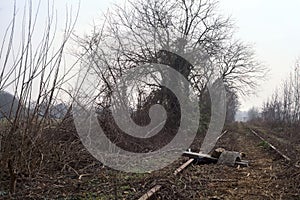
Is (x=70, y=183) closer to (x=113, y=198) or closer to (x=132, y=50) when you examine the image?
(x=113, y=198)

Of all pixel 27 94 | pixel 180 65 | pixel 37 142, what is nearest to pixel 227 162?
pixel 37 142

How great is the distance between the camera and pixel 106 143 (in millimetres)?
8398

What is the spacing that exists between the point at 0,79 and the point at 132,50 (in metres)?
14.0

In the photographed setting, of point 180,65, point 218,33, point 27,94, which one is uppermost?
point 218,33

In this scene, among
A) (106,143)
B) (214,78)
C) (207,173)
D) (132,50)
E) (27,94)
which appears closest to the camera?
(27,94)

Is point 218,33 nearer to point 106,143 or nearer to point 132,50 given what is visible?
→ point 132,50

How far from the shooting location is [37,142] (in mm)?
5211

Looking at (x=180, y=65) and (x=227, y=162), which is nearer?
(x=227, y=162)

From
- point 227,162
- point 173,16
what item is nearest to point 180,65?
point 173,16

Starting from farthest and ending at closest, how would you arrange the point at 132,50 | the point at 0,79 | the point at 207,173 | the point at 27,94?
the point at 132,50 < the point at 207,173 < the point at 27,94 < the point at 0,79

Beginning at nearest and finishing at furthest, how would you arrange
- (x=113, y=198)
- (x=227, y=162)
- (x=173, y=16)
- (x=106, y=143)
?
(x=113, y=198)
(x=106, y=143)
(x=227, y=162)
(x=173, y=16)

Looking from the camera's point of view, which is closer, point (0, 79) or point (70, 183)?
point (0, 79)

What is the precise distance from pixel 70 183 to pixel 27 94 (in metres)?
1.76

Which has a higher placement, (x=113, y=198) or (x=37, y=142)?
(x=37, y=142)
